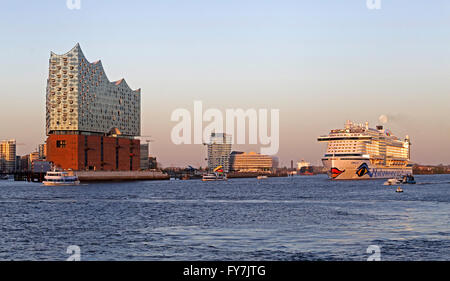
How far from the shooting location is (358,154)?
132750mm

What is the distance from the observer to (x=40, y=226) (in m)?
33.8

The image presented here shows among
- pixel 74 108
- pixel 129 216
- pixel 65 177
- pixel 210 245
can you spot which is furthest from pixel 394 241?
pixel 74 108

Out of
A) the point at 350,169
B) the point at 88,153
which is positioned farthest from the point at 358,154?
the point at 88,153

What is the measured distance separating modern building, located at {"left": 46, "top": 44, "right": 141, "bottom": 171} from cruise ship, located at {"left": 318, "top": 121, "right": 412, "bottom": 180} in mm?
64236

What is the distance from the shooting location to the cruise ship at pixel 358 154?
433 feet

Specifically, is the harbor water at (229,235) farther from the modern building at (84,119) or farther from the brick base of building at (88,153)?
the modern building at (84,119)

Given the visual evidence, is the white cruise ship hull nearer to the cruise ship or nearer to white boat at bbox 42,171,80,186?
the cruise ship

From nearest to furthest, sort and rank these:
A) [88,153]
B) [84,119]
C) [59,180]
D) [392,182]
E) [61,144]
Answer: [392,182] → [59,180] → [61,144] → [88,153] → [84,119]

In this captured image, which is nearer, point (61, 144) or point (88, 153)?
point (61, 144)

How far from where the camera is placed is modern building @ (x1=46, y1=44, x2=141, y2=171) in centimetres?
15362

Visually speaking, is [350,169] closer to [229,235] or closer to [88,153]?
[88,153]

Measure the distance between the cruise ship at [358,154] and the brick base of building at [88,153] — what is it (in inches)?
2511

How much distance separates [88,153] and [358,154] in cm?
7536

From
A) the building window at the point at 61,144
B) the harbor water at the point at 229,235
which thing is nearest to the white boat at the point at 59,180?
the building window at the point at 61,144
